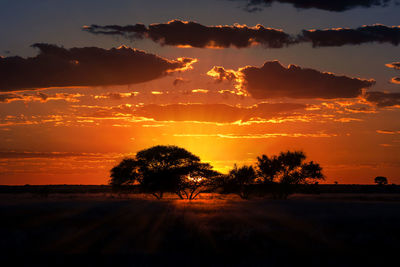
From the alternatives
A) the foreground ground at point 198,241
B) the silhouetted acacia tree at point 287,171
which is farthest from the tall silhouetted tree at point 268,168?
the foreground ground at point 198,241

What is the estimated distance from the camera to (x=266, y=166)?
100 m

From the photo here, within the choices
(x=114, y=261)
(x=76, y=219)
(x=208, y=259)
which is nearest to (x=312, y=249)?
(x=208, y=259)

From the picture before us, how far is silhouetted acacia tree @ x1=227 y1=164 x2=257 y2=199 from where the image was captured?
10338 centimetres

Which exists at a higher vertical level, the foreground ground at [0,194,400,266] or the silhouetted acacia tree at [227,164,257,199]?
the silhouetted acacia tree at [227,164,257,199]

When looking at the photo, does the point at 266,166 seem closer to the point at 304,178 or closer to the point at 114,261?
the point at 304,178

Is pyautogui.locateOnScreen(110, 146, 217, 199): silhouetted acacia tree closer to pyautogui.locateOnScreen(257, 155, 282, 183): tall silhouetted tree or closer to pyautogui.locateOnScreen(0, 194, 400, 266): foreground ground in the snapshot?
pyautogui.locateOnScreen(257, 155, 282, 183): tall silhouetted tree

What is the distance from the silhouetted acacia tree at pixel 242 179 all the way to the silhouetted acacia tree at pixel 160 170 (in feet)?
44.3

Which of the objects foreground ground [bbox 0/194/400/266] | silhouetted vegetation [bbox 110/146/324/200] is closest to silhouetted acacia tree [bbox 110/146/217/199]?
silhouetted vegetation [bbox 110/146/324/200]

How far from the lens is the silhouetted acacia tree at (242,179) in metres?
103

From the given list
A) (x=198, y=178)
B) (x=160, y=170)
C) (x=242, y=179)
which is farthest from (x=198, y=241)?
(x=242, y=179)

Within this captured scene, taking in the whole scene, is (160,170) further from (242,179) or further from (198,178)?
(242,179)

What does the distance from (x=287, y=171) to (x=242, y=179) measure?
34.6 ft

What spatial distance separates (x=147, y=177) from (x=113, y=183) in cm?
814

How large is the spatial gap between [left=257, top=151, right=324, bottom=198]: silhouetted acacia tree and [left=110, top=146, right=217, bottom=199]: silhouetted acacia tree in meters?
16.2
